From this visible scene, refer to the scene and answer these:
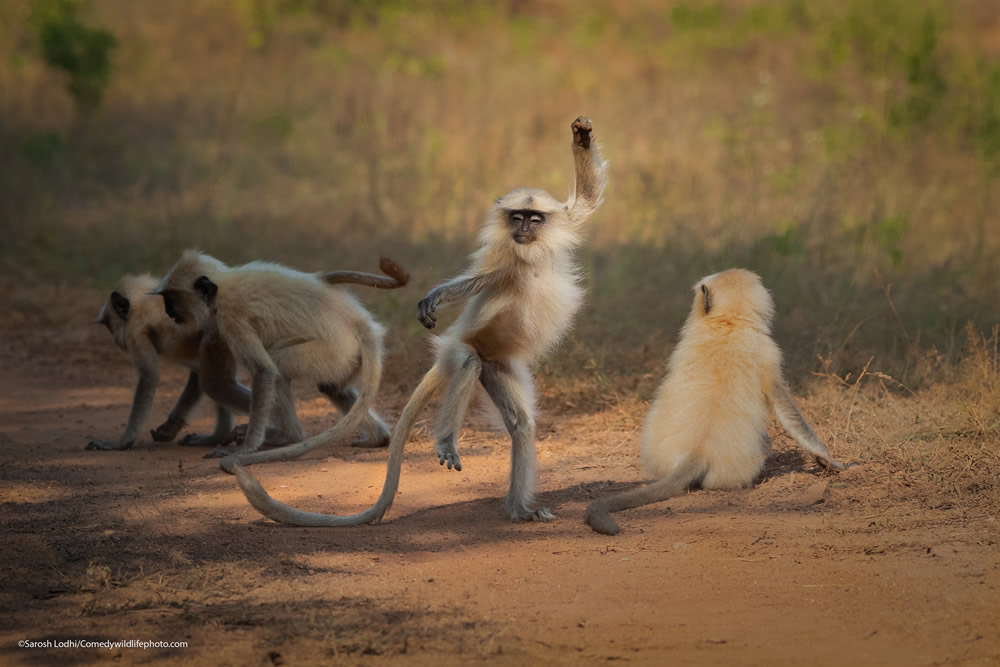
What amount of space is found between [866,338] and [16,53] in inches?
620

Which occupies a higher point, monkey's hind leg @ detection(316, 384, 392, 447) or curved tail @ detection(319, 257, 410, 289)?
curved tail @ detection(319, 257, 410, 289)

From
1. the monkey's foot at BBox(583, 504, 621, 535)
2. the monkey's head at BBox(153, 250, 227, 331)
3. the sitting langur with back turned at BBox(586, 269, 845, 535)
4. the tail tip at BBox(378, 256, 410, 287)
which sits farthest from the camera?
the monkey's head at BBox(153, 250, 227, 331)

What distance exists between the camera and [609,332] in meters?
8.89

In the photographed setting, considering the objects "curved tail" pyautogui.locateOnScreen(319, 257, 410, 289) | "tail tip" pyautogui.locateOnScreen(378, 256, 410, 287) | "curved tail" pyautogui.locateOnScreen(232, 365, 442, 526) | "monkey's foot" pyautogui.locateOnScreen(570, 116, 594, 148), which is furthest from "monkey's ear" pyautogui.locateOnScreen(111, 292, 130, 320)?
"monkey's foot" pyautogui.locateOnScreen(570, 116, 594, 148)

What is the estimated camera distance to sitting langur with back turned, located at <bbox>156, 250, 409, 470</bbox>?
278 inches

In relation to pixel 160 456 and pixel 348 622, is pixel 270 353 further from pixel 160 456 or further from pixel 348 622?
pixel 348 622

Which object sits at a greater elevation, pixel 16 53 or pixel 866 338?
pixel 16 53

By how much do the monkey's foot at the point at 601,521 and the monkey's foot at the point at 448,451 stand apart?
71 centimetres

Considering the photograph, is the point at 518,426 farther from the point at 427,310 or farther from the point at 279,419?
the point at 279,419

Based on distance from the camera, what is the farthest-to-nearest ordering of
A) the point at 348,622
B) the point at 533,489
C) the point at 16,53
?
the point at 16,53 → the point at 533,489 → the point at 348,622

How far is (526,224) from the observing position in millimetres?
5609

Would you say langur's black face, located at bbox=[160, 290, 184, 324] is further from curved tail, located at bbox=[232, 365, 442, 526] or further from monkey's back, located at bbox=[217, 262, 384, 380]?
curved tail, located at bbox=[232, 365, 442, 526]

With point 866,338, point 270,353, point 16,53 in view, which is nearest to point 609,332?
point 866,338

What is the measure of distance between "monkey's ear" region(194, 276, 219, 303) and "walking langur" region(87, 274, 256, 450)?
426 mm
